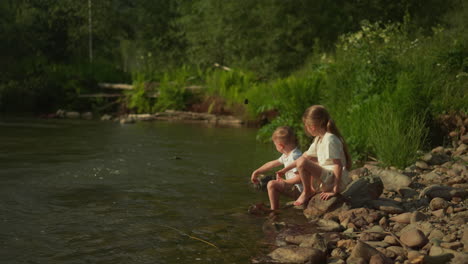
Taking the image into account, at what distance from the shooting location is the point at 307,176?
5.42 m

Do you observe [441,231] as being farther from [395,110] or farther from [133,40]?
[133,40]

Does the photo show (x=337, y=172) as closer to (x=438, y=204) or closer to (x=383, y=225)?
(x=383, y=225)

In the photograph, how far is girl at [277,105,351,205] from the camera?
529 cm

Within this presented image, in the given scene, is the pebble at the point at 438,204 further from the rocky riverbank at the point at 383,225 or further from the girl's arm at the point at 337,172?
the girl's arm at the point at 337,172

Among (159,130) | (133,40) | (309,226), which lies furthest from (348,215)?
(133,40)

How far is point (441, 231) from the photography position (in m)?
4.36

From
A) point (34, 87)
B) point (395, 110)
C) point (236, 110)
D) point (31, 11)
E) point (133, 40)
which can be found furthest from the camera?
point (133, 40)

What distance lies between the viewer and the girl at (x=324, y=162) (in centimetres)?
529

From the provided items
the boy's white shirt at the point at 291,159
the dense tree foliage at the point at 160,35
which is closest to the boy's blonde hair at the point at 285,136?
the boy's white shirt at the point at 291,159

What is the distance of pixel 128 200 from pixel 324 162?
2.23 meters

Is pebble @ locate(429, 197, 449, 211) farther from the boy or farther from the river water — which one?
the river water

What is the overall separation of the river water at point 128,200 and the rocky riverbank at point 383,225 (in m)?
0.39

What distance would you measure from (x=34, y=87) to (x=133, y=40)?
1281 cm

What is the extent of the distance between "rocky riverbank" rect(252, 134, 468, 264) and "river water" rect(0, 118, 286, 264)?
389 mm
